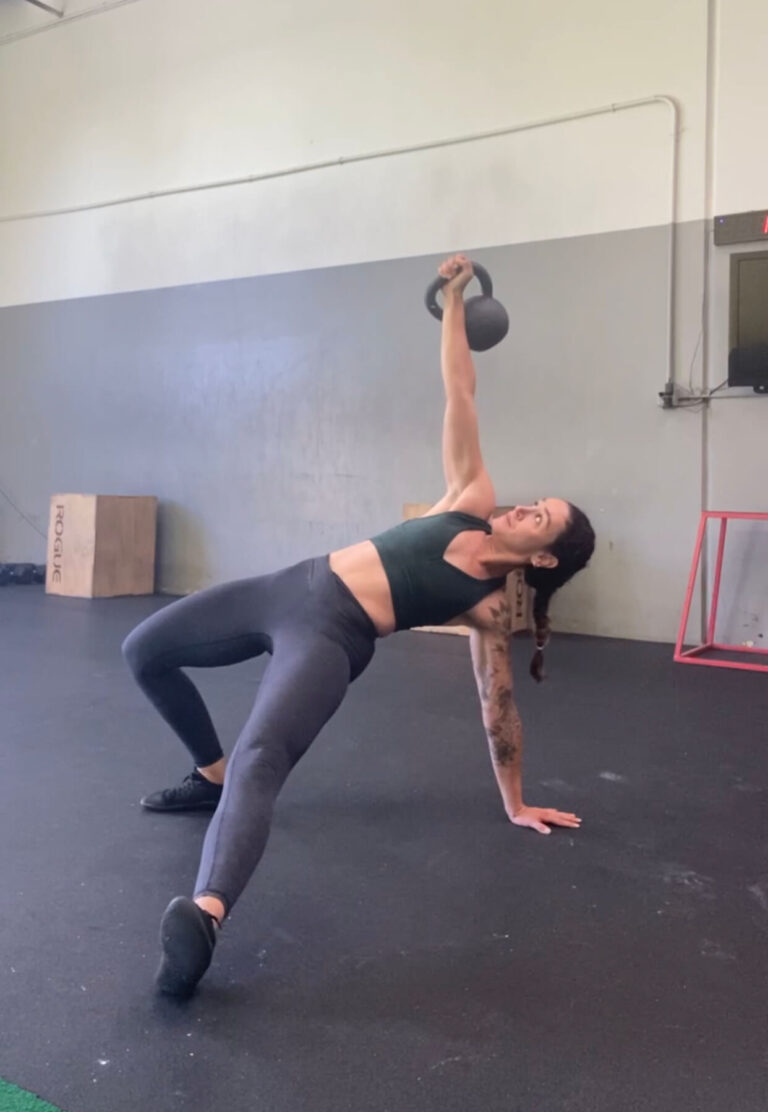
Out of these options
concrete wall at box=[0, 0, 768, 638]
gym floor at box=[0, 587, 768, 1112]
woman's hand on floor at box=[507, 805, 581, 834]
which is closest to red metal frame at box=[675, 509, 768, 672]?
concrete wall at box=[0, 0, 768, 638]

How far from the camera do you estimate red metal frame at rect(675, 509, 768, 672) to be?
13.2 feet

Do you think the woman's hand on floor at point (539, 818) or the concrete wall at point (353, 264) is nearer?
the woman's hand on floor at point (539, 818)

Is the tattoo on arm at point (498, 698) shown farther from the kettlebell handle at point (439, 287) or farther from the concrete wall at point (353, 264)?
the concrete wall at point (353, 264)

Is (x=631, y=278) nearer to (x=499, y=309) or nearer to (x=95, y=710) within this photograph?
(x=499, y=309)

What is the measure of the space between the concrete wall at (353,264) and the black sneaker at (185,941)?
3.57 metres

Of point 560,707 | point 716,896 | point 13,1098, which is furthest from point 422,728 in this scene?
point 13,1098

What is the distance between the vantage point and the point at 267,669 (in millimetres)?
1722

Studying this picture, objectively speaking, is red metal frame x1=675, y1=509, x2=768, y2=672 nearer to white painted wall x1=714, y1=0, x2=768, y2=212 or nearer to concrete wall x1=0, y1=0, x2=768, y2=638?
concrete wall x1=0, y1=0, x2=768, y2=638

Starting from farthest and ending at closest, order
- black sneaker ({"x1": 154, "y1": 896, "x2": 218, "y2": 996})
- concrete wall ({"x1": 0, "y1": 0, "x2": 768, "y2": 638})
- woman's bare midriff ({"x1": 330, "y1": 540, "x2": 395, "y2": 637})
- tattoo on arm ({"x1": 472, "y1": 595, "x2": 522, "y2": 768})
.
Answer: concrete wall ({"x1": 0, "y1": 0, "x2": 768, "y2": 638}) < tattoo on arm ({"x1": 472, "y1": 595, "x2": 522, "y2": 768}) < woman's bare midriff ({"x1": 330, "y1": 540, "x2": 395, "y2": 637}) < black sneaker ({"x1": 154, "y1": 896, "x2": 218, "y2": 996})

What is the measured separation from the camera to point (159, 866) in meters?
1.92

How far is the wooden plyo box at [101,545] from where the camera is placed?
19.0 feet

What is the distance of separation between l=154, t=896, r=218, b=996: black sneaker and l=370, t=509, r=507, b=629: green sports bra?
72 cm

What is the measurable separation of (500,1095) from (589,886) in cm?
69

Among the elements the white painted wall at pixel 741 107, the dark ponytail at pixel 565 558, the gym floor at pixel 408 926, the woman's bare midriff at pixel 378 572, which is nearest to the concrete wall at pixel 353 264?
the white painted wall at pixel 741 107
